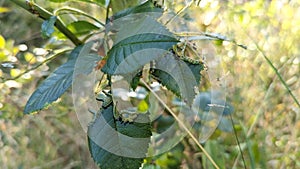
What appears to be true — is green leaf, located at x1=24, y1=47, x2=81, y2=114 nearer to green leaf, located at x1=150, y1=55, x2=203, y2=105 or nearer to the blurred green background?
green leaf, located at x1=150, y1=55, x2=203, y2=105

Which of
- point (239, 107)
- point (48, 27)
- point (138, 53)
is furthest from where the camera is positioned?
point (239, 107)

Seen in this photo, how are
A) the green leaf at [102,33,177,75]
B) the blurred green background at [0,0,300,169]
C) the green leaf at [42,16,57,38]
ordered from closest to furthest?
the green leaf at [102,33,177,75] → the green leaf at [42,16,57,38] → the blurred green background at [0,0,300,169]

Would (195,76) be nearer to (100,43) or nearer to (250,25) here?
(100,43)

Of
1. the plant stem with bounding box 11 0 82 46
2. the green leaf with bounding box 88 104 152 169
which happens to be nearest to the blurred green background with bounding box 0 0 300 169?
the plant stem with bounding box 11 0 82 46

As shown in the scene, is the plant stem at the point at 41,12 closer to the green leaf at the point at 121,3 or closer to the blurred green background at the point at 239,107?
the green leaf at the point at 121,3

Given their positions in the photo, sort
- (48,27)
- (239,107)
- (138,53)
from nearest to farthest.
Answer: (138,53)
(48,27)
(239,107)

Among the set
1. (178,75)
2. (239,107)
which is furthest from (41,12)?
(239,107)

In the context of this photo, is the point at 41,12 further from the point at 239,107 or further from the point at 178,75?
the point at 239,107
